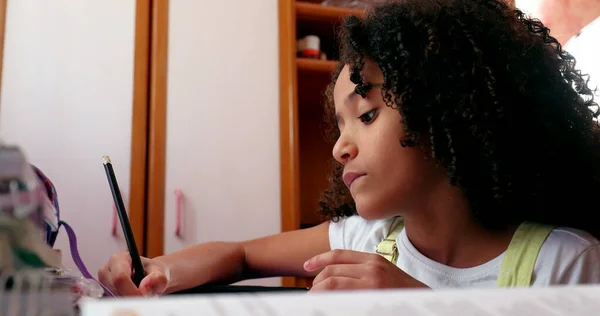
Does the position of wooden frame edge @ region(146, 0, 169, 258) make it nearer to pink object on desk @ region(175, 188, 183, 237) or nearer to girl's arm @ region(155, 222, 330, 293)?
pink object on desk @ region(175, 188, 183, 237)

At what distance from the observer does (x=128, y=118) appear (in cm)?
114

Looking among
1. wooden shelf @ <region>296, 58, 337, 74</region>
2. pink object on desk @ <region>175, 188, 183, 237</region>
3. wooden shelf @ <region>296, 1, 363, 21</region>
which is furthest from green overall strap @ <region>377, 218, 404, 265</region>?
wooden shelf @ <region>296, 1, 363, 21</region>

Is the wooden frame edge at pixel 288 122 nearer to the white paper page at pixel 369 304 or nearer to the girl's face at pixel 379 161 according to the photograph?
the girl's face at pixel 379 161

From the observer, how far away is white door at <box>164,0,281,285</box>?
3.85 ft

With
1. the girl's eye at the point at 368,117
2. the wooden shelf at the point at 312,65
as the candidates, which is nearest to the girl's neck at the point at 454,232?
the girl's eye at the point at 368,117

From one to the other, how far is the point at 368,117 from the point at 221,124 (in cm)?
71

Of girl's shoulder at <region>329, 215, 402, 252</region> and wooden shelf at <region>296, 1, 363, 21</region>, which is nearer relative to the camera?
girl's shoulder at <region>329, 215, 402, 252</region>

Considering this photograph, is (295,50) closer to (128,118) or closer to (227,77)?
(227,77)

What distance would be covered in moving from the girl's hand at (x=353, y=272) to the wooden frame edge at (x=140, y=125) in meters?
0.80

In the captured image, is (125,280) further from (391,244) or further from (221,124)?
(221,124)

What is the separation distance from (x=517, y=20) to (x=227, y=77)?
77 cm

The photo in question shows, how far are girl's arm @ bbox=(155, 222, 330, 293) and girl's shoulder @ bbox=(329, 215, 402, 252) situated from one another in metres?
0.02

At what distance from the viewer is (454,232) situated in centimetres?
58

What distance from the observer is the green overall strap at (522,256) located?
512mm
